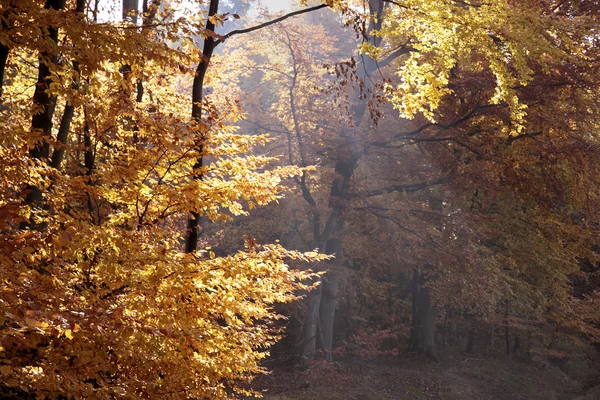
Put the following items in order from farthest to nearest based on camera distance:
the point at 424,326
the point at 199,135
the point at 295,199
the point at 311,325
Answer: the point at 424,326
the point at 311,325
the point at 295,199
the point at 199,135

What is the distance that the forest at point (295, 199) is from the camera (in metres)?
5.39

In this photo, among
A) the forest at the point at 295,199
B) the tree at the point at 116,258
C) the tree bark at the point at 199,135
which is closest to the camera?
the tree at the point at 116,258

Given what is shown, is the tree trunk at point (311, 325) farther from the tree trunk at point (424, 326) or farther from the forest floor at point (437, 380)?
the tree trunk at point (424, 326)

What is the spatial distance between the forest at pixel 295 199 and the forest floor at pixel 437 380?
0.13m

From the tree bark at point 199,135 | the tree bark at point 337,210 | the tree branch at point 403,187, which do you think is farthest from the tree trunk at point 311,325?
the tree bark at point 199,135

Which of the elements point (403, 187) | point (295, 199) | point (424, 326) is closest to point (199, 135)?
point (295, 199)

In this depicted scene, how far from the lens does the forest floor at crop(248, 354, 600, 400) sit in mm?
17531

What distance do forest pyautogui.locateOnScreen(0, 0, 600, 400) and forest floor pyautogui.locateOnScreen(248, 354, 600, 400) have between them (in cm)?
13

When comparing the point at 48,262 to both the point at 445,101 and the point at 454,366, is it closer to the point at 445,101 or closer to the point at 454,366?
the point at 445,101

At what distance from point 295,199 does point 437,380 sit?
8.48 metres

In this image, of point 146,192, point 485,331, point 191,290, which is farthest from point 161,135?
point 485,331

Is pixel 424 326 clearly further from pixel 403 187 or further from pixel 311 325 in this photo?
pixel 403 187

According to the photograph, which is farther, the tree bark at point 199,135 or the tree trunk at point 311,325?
the tree trunk at point 311,325

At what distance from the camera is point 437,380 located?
2131 centimetres
